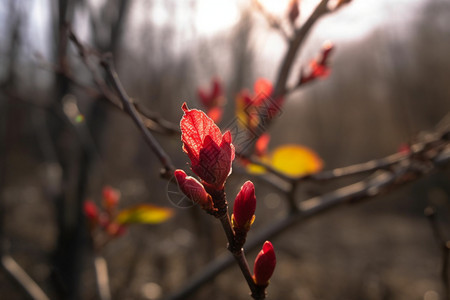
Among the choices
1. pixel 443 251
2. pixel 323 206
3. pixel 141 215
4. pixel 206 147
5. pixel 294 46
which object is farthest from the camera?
pixel 141 215

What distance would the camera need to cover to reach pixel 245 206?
1.60 feet

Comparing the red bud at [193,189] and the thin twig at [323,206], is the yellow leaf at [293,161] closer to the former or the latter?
the thin twig at [323,206]

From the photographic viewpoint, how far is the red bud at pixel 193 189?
17.9 inches

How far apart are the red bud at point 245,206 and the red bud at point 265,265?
0.05m

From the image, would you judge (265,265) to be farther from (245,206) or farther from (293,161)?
(293,161)

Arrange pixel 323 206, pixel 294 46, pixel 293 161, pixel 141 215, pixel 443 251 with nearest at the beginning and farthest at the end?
pixel 443 251
pixel 294 46
pixel 323 206
pixel 141 215
pixel 293 161

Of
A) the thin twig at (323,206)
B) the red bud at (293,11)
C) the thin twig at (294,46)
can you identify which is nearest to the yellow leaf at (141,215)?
the thin twig at (323,206)

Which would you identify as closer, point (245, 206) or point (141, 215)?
point (245, 206)

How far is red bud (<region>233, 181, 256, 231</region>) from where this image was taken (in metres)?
0.48

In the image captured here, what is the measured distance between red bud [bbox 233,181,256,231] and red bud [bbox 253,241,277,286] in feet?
0.16

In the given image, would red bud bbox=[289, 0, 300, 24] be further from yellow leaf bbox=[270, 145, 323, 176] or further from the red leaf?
the red leaf

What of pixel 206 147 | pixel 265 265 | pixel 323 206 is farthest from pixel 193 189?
pixel 323 206

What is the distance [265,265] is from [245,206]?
95 mm

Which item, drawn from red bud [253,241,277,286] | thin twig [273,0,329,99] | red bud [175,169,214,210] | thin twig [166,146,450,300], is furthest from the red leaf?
thin twig [166,146,450,300]
